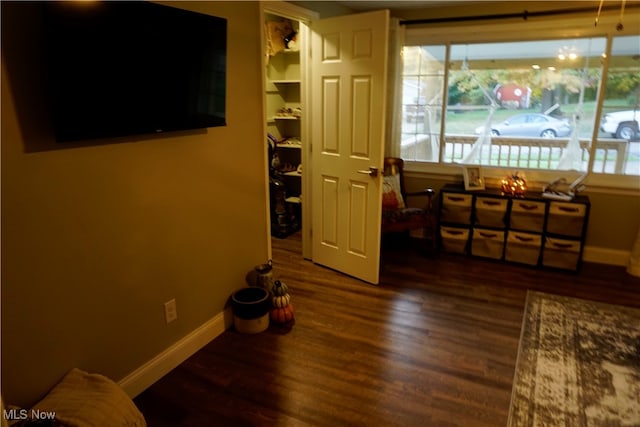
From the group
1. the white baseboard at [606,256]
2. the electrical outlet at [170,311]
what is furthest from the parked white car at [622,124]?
the electrical outlet at [170,311]

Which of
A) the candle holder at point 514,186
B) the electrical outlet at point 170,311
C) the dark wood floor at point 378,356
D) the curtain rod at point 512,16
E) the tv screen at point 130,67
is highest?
the curtain rod at point 512,16

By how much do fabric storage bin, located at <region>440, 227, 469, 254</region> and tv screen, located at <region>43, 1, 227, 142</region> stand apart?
101 inches

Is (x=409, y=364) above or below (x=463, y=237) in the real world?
below

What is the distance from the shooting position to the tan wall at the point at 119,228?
158 centimetres

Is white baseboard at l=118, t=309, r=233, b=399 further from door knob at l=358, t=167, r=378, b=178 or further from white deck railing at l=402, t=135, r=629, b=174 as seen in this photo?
white deck railing at l=402, t=135, r=629, b=174

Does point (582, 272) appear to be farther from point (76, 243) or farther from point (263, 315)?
point (76, 243)

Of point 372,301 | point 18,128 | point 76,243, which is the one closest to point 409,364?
point 372,301

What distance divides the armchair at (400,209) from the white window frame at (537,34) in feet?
1.04

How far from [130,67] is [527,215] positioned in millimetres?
3262

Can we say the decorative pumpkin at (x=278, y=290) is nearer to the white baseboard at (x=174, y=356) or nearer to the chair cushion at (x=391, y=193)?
the white baseboard at (x=174, y=356)

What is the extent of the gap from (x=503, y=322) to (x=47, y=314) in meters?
2.61

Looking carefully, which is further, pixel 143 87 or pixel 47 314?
pixel 143 87

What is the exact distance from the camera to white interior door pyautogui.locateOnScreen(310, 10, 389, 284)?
305cm

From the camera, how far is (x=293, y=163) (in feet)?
16.2
